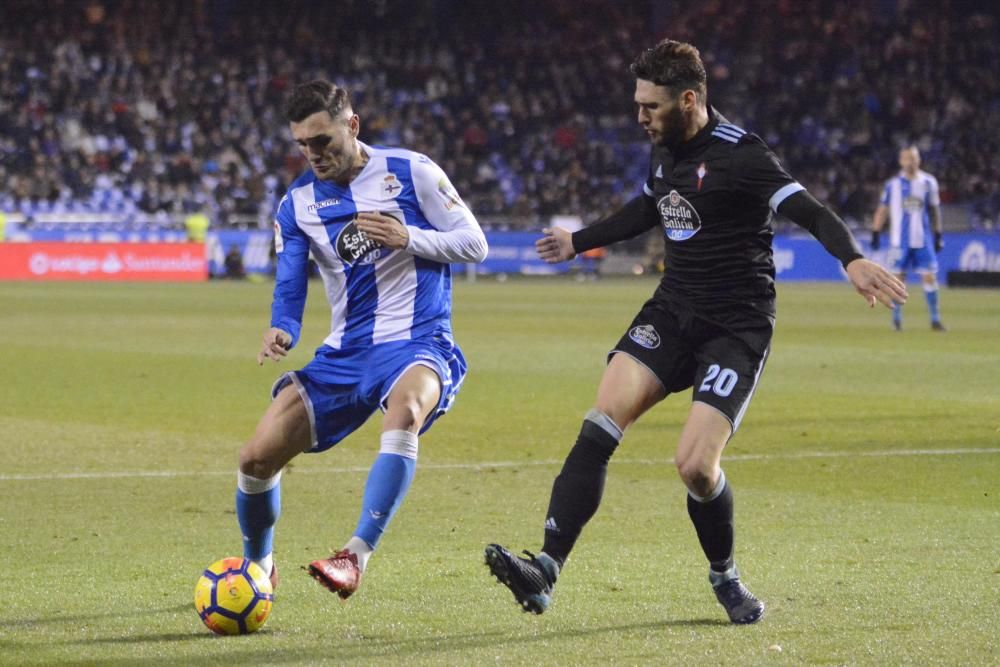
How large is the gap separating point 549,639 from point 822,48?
41.7 m

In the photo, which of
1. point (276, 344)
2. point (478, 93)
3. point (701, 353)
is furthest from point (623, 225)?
point (478, 93)

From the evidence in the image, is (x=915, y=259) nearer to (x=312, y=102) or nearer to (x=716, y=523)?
(x=716, y=523)

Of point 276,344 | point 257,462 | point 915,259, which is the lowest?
point 915,259

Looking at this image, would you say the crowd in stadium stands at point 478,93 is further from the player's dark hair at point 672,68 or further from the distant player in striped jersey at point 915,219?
the player's dark hair at point 672,68

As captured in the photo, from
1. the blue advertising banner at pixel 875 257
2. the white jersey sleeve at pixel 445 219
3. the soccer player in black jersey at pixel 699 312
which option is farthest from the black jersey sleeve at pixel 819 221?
the blue advertising banner at pixel 875 257

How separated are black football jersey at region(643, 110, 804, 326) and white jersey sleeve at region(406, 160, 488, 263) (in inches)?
29.2

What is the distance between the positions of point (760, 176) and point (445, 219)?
1.26 metres

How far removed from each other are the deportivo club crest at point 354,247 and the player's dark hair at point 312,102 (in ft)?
1.47

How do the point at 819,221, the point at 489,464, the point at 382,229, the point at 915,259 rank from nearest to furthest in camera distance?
the point at 819,221, the point at 382,229, the point at 489,464, the point at 915,259

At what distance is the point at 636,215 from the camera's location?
602cm

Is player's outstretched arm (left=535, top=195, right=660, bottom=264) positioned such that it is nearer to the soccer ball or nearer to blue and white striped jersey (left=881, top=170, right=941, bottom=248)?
the soccer ball

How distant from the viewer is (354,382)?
5805 millimetres

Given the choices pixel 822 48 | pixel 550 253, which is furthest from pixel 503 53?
pixel 550 253

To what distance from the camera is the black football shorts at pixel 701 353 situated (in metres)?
5.54
